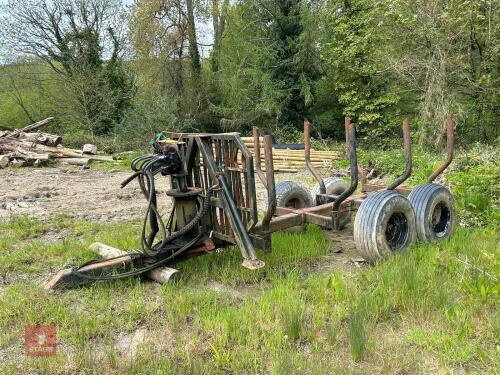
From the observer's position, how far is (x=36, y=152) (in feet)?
56.0

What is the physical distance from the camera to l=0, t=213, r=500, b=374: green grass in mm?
3078

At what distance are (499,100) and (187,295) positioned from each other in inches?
619

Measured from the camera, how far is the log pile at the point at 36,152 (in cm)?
1633

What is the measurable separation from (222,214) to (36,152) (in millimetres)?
14487

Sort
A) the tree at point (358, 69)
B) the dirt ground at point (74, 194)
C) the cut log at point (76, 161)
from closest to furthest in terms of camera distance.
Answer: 1. the dirt ground at point (74, 194)
2. the cut log at point (76, 161)
3. the tree at point (358, 69)

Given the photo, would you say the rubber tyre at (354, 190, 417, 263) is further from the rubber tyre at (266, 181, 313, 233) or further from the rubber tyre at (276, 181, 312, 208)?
the rubber tyre at (276, 181, 312, 208)

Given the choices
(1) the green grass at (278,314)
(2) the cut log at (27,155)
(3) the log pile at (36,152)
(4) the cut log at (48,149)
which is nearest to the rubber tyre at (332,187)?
(1) the green grass at (278,314)

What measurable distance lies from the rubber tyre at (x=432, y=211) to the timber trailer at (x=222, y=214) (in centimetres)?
1

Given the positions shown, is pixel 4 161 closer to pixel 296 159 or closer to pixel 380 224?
pixel 296 159

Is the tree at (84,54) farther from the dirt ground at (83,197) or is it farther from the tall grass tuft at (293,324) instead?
the tall grass tuft at (293,324)

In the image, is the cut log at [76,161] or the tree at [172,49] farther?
the tree at [172,49]

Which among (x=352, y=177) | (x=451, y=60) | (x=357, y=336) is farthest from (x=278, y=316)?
(x=451, y=60)

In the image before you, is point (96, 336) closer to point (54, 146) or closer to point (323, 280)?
point (323, 280)

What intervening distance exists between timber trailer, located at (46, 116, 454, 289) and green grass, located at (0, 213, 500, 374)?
0.73 ft
